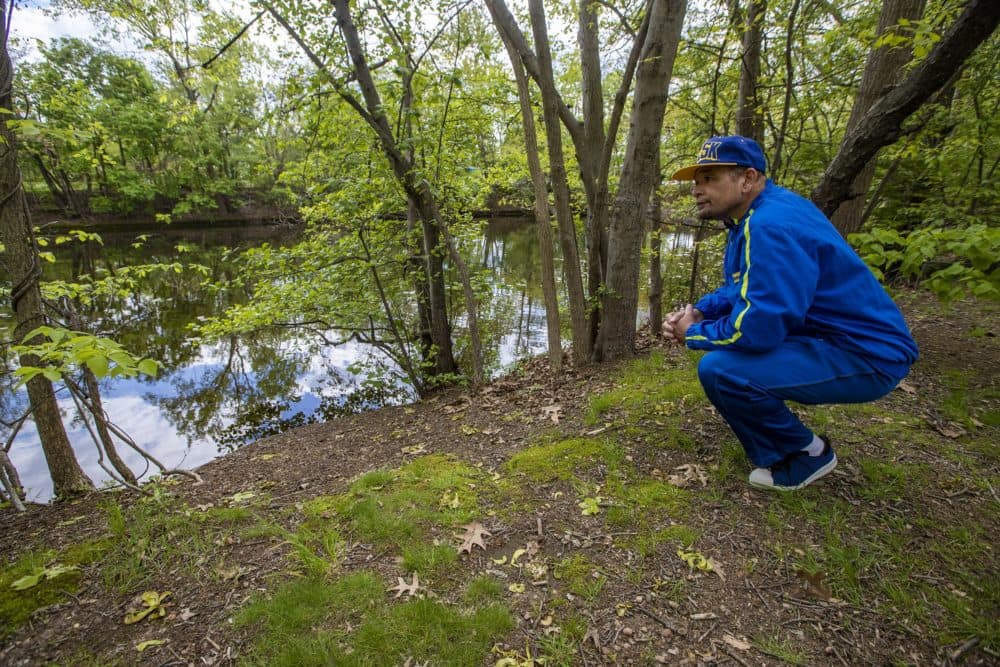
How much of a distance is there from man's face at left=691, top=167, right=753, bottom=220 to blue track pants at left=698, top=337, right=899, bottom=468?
85cm

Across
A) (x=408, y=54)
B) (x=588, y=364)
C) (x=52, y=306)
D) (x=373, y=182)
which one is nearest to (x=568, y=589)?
(x=588, y=364)

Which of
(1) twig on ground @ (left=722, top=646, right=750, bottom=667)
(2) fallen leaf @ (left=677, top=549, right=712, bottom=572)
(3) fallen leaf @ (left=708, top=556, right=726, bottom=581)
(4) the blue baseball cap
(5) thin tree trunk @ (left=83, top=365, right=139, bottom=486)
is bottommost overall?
(1) twig on ground @ (left=722, top=646, right=750, bottom=667)

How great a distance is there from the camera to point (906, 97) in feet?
11.1

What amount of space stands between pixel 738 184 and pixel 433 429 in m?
4.18

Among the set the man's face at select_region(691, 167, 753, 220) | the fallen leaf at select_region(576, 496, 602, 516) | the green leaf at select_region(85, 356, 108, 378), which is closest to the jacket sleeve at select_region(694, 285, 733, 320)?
the man's face at select_region(691, 167, 753, 220)

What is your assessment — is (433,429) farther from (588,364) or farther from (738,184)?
(738,184)

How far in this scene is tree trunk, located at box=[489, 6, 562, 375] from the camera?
17.3 feet

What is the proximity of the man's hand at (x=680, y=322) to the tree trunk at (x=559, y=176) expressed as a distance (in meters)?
3.12

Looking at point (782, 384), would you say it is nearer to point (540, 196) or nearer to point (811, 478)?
point (811, 478)

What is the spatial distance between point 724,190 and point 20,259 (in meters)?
5.42

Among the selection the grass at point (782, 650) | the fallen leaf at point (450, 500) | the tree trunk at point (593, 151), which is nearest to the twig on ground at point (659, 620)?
the grass at point (782, 650)

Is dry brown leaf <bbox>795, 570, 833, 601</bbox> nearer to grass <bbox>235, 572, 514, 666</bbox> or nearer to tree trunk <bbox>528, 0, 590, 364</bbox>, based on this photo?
grass <bbox>235, 572, 514, 666</bbox>

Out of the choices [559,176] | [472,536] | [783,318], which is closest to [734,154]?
[783,318]

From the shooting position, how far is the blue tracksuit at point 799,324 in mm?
2322
